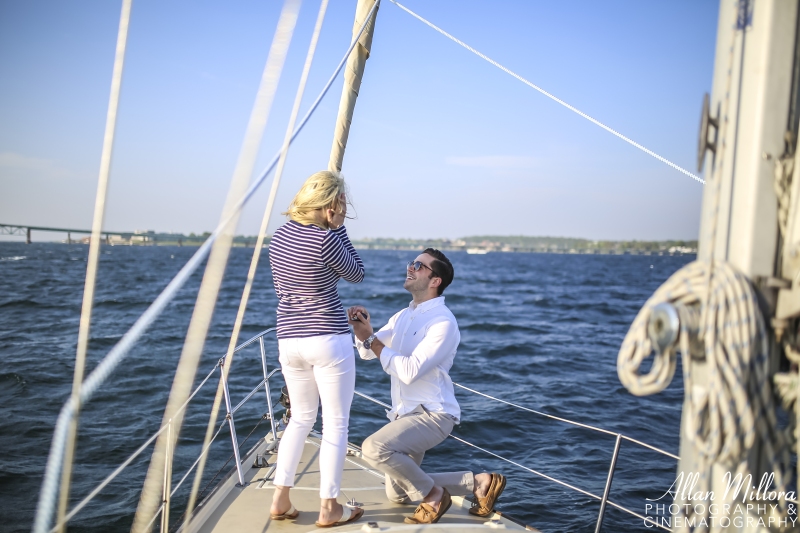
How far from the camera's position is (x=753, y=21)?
57.7 inches

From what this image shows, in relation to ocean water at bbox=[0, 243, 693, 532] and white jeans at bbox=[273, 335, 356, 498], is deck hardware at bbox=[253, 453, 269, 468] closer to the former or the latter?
white jeans at bbox=[273, 335, 356, 498]

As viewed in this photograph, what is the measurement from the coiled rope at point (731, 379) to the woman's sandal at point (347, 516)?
1722 mm

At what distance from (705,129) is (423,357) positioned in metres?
1.61

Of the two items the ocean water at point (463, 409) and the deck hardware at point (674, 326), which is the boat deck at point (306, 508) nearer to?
the deck hardware at point (674, 326)

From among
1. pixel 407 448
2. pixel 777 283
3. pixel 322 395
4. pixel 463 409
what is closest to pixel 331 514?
pixel 407 448

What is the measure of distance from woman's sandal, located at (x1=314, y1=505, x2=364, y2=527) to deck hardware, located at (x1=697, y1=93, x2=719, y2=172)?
207 cm

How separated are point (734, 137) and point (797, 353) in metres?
0.54

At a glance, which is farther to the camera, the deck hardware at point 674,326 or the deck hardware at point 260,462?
the deck hardware at point 260,462

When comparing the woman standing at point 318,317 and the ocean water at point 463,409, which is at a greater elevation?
the woman standing at point 318,317

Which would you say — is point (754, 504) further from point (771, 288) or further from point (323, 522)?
point (323, 522)

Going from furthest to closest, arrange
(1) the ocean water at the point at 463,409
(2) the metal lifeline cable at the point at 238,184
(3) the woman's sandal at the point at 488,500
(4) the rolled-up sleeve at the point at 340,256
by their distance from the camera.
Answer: (1) the ocean water at the point at 463,409 < (3) the woman's sandal at the point at 488,500 < (4) the rolled-up sleeve at the point at 340,256 < (2) the metal lifeline cable at the point at 238,184

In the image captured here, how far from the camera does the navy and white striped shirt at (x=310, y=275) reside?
2.50 metres

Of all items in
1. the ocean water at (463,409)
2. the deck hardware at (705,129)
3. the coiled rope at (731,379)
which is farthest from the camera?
the ocean water at (463,409)

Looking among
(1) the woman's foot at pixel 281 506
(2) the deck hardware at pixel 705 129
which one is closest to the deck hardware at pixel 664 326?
(2) the deck hardware at pixel 705 129
